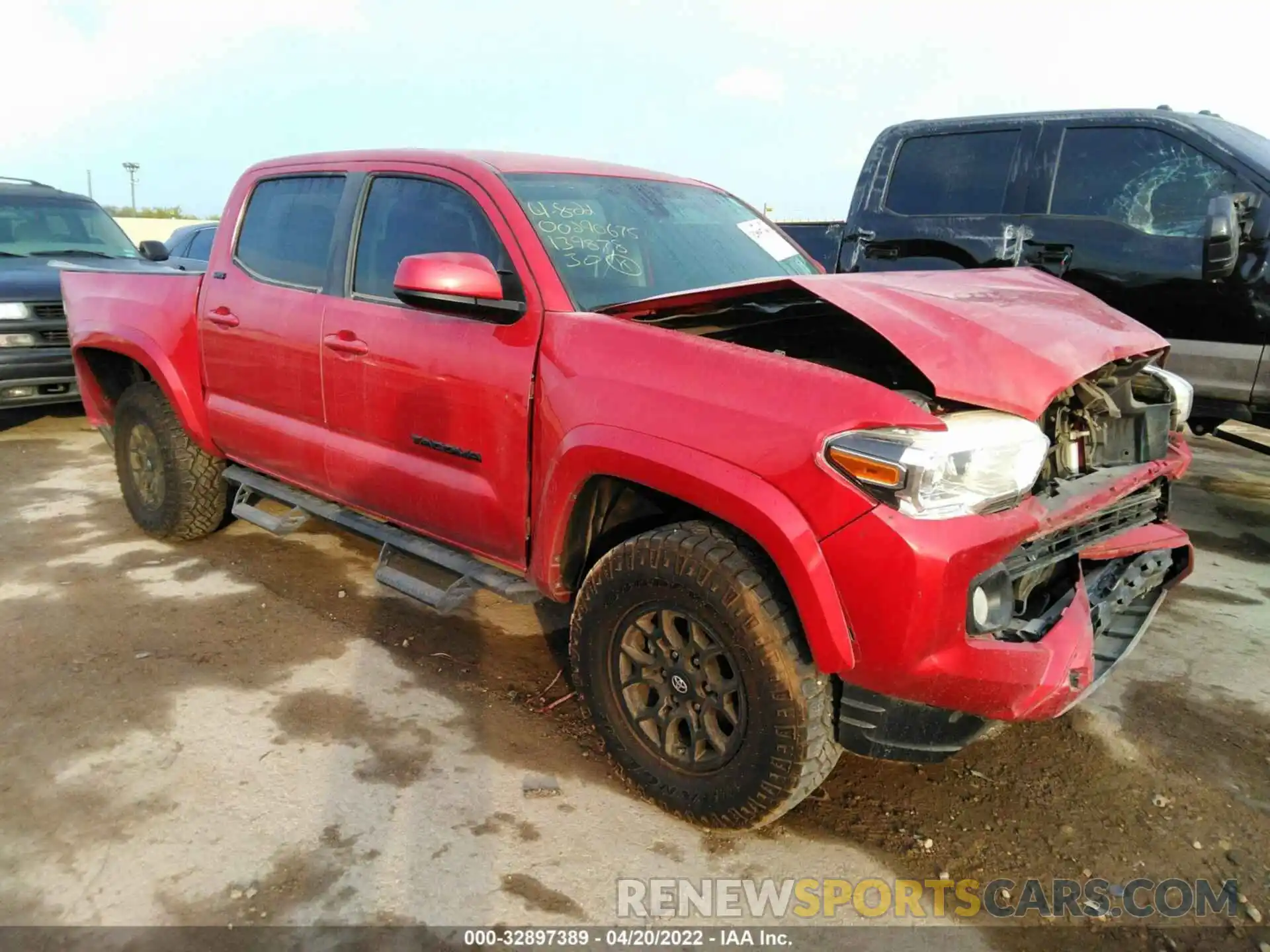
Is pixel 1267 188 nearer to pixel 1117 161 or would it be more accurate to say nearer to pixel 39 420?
pixel 1117 161

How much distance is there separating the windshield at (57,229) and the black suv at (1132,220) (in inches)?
265

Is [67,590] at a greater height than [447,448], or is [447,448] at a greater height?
[447,448]

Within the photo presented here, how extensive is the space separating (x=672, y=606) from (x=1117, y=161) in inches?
161

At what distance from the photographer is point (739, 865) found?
7.93 ft

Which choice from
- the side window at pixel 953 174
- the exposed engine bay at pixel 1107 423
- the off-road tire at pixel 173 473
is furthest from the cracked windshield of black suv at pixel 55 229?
the exposed engine bay at pixel 1107 423

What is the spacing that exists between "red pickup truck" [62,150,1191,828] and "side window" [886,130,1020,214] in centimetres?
217

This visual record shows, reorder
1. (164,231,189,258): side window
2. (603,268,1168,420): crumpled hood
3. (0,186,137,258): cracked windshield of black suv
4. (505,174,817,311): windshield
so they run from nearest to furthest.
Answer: (603,268,1168,420): crumpled hood
(505,174,817,311): windshield
(0,186,137,258): cracked windshield of black suv
(164,231,189,258): side window

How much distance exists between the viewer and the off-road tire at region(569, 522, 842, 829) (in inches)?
87.5

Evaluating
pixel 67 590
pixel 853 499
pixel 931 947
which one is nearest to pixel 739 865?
pixel 931 947

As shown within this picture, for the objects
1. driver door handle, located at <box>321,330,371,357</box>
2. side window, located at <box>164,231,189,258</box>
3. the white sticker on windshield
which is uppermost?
the white sticker on windshield

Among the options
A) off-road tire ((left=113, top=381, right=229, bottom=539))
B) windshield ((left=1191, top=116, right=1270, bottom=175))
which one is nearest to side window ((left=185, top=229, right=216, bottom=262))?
off-road tire ((left=113, top=381, right=229, bottom=539))

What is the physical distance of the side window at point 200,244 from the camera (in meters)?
10.4

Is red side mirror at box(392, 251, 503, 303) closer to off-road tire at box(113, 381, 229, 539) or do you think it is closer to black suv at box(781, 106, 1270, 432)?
off-road tire at box(113, 381, 229, 539)

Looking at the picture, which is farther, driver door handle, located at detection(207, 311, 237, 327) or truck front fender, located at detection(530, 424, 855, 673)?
driver door handle, located at detection(207, 311, 237, 327)
